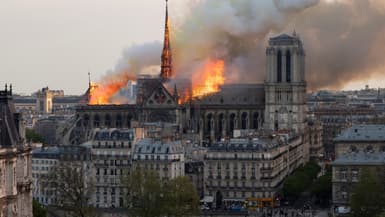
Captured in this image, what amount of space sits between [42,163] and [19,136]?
148 feet

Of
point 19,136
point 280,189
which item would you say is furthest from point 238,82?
point 19,136

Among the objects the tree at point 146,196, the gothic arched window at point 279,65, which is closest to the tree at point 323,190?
the tree at point 146,196

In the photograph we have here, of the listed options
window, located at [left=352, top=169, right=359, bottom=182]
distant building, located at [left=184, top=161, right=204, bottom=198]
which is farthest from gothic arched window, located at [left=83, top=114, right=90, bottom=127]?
window, located at [left=352, top=169, right=359, bottom=182]

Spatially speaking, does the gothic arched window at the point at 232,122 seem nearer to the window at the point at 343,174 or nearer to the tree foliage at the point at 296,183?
the tree foliage at the point at 296,183

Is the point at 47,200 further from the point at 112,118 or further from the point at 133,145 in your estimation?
the point at 112,118

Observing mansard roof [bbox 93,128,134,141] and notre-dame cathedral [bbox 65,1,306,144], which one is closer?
mansard roof [bbox 93,128,134,141]

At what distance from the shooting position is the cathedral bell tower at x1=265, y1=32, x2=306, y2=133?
13588cm

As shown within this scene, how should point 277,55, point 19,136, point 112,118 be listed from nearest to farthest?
point 19,136 → point 277,55 → point 112,118

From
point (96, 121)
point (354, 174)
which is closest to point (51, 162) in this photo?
point (354, 174)

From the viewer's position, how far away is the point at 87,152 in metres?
105

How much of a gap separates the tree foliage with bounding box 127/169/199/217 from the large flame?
6544 centimetres

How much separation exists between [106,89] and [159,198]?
267 feet

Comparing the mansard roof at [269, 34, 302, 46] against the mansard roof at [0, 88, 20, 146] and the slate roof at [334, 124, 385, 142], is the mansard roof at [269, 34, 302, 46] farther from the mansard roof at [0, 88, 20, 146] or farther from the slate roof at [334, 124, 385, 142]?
the mansard roof at [0, 88, 20, 146]

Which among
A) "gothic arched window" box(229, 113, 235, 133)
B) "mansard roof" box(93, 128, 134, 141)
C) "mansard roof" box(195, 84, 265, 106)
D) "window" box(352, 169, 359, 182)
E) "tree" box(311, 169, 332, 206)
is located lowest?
"tree" box(311, 169, 332, 206)
